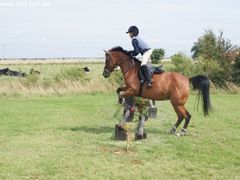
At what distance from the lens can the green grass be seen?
640 centimetres

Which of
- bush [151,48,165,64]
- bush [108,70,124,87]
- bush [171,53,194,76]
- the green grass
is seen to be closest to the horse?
the green grass

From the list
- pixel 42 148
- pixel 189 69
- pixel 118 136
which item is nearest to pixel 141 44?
pixel 118 136

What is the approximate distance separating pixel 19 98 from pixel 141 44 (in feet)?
37.1

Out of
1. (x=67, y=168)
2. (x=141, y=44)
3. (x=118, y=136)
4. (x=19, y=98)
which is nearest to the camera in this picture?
(x=67, y=168)

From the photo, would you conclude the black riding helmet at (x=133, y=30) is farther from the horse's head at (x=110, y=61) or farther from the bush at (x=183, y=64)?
the bush at (x=183, y=64)

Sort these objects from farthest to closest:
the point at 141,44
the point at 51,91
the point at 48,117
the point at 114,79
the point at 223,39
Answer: the point at 223,39
the point at 114,79
the point at 51,91
the point at 48,117
the point at 141,44

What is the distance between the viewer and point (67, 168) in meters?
6.55

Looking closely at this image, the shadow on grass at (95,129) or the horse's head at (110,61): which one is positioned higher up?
the horse's head at (110,61)

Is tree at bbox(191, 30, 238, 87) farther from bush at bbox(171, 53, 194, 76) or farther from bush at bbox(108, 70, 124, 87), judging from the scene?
bush at bbox(108, 70, 124, 87)

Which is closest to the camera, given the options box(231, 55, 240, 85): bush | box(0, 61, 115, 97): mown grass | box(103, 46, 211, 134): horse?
box(103, 46, 211, 134): horse

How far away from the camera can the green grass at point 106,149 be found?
6.40 m

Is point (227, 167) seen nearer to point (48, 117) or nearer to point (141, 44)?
point (141, 44)

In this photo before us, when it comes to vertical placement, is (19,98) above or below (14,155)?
below

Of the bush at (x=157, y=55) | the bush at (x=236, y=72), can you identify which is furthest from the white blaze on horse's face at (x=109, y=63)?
the bush at (x=157, y=55)
